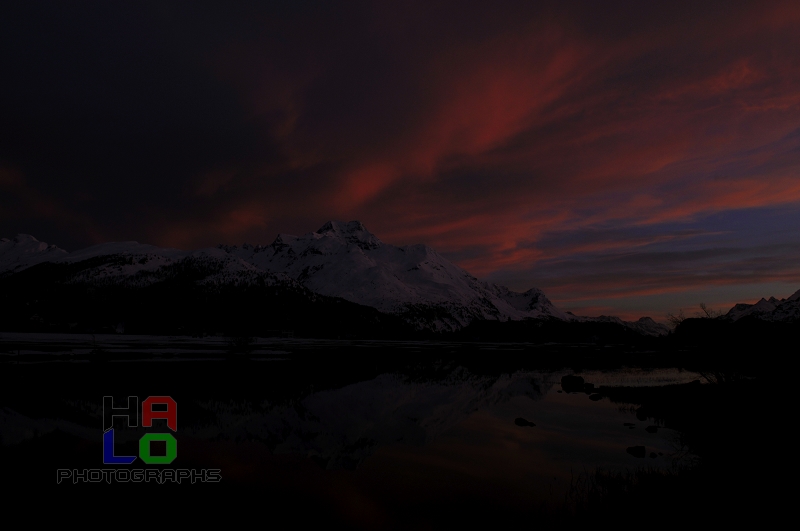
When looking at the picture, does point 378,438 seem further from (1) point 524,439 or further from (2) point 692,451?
(2) point 692,451

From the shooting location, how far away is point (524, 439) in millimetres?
28688

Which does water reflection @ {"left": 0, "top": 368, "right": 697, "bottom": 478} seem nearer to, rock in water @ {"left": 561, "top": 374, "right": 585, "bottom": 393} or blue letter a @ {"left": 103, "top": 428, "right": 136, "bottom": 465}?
blue letter a @ {"left": 103, "top": 428, "right": 136, "bottom": 465}

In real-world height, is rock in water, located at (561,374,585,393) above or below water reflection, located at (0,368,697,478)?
below

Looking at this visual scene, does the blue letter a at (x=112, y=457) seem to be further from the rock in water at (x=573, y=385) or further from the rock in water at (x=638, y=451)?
the rock in water at (x=573, y=385)

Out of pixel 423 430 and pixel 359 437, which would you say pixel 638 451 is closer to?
pixel 423 430

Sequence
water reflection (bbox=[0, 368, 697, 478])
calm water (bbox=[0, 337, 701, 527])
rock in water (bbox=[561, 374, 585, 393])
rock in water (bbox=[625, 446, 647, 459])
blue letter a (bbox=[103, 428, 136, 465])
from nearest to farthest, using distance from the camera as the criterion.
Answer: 1. calm water (bbox=[0, 337, 701, 527])
2. blue letter a (bbox=[103, 428, 136, 465])
3. water reflection (bbox=[0, 368, 697, 478])
4. rock in water (bbox=[625, 446, 647, 459])
5. rock in water (bbox=[561, 374, 585, 393])

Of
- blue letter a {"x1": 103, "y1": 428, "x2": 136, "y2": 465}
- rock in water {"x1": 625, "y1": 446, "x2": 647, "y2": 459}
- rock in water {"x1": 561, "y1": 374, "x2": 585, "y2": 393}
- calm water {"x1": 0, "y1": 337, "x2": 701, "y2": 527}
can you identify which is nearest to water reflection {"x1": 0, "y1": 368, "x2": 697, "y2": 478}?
calm water {"x1": 0, "y1": 337, "x2": 701, "y2": 527}

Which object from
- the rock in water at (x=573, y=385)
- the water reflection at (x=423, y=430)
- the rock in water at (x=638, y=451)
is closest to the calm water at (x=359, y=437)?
the water reflection at (x=423, y=430)

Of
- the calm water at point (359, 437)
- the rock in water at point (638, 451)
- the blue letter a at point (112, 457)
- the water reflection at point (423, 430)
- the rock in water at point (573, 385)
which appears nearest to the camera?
the calm water at point (359, 437)

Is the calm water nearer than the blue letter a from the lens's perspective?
Yes

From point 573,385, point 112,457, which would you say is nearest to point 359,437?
point 112,457

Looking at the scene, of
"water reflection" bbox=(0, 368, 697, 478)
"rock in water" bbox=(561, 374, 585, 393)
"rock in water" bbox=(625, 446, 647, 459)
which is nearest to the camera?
"water reflection" bbox=(0, 368, 697, 478)

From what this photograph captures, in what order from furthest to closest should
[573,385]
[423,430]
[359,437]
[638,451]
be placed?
1. [573,385]
2. [423,430]
3. [359,437]
4. [638,451]

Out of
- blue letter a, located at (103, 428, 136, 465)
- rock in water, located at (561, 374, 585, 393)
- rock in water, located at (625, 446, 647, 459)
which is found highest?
blue letter a, located at (103, 428, 136, 465)
